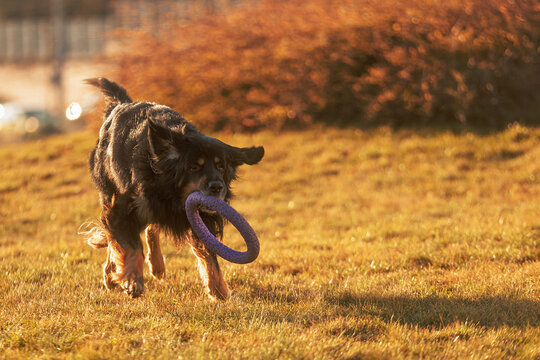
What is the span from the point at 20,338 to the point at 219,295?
5.28 ft

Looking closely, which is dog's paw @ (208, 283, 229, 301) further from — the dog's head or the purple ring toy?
the dog's head

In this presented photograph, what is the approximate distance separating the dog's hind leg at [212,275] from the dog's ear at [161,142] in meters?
0.85

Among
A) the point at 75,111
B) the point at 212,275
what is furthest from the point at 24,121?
the point at 212,275

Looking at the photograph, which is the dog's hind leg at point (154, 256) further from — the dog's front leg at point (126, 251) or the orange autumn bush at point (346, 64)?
the orange autumn bush at point (346, 64)

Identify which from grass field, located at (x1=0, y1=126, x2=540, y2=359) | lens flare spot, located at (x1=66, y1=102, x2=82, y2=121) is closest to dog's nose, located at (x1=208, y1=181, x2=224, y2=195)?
grass field, located at (x1=0, y1=126, x2=540, y2=359)

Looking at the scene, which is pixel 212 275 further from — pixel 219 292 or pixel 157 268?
pixel 157 268

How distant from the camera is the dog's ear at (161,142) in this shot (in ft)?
14.9

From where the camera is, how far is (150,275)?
19.4ft

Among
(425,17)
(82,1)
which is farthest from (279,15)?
(82,1)

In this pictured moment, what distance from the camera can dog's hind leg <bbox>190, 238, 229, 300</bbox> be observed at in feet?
16.5

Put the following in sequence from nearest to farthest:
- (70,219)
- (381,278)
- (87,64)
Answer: (381,278), (70,219), (87,64)

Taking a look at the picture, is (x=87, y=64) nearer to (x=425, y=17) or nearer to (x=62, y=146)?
(x=62, y=146)

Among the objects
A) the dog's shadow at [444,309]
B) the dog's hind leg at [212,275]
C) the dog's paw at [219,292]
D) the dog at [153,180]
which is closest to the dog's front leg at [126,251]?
the dog at [153,180]

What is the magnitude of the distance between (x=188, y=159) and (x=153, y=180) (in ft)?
1.25
